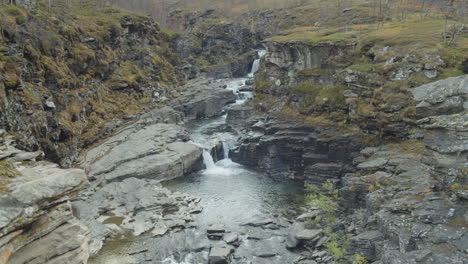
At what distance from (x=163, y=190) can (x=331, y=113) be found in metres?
24.1

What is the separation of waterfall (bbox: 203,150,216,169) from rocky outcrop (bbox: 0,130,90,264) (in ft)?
101

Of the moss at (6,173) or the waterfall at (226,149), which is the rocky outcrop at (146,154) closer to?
the waterfall at (226,149)

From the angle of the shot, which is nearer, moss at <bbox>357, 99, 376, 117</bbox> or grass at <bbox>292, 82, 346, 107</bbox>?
moss at <bbox>357, 99, 376, 117</bbox>

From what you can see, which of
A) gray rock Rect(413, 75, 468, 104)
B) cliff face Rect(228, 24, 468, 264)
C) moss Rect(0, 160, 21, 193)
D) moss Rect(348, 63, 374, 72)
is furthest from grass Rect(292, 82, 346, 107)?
moss Rect(0, 160, 21, 193)

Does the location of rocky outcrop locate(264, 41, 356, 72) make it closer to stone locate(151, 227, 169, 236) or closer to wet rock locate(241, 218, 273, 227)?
wet rock locate(241, 218, 273, 227)

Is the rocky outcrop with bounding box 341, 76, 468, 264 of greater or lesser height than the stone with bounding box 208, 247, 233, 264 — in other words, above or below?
above

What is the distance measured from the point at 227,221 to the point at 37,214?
768 inches

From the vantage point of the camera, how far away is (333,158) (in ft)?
137

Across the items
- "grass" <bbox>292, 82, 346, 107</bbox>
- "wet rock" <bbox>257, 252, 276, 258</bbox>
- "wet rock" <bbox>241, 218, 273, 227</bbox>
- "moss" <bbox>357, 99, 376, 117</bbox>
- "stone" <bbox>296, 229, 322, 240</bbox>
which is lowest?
"wet rock" <bbox>257, 252, 276, 258</bbox>

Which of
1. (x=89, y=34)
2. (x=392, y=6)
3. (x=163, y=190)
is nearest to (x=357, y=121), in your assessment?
(x=163, y=190)

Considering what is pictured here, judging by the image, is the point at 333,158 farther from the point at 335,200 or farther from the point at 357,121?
the point at 335,200

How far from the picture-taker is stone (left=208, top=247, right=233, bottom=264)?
85.9 feet

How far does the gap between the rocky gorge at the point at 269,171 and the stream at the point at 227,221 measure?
0.16 metres

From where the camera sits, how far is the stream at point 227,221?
27125 millimetres
